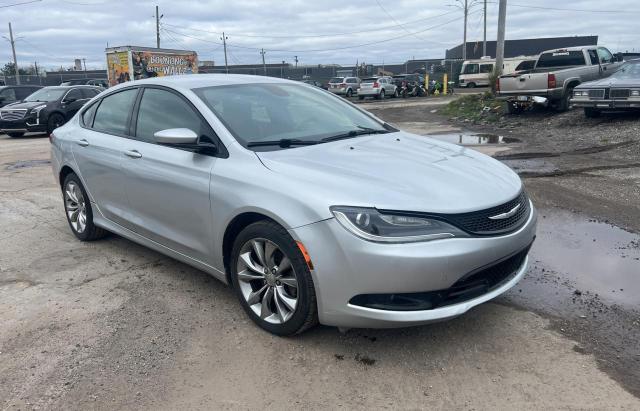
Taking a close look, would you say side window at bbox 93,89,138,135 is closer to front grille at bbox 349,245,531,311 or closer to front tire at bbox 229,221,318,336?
front tire at bbox 229,221,318,336

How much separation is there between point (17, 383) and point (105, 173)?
2175 mm

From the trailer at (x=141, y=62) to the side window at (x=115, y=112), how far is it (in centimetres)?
2189

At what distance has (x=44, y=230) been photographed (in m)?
6.09

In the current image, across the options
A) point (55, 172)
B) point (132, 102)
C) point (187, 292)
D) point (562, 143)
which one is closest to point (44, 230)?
point (55, 172)

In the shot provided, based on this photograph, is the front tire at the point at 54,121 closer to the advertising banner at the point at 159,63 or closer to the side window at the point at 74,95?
the side window at the point at 74,95

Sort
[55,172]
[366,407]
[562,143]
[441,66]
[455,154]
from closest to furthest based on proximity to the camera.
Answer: [366,407], [455,154], [55,172], [562,143], [441,66]

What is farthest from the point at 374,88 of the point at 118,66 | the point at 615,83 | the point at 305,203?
the point at 305,203

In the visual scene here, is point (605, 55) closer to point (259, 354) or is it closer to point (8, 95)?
point (259, 354)

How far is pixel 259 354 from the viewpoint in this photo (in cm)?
328

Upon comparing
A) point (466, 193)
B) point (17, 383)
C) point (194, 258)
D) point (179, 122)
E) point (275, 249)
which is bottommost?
point (17, 383)

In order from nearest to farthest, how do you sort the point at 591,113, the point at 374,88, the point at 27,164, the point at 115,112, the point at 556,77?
1. the point at 115,112
2. the point at 27,164
3. the point at 591,113
4. the point at 556,77
5. the point at 374,88

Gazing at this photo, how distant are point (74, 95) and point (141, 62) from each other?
9.14m

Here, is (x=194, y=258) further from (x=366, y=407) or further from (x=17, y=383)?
(x=366, y=407)

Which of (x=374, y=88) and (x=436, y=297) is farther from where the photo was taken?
(x=374, y=88)
